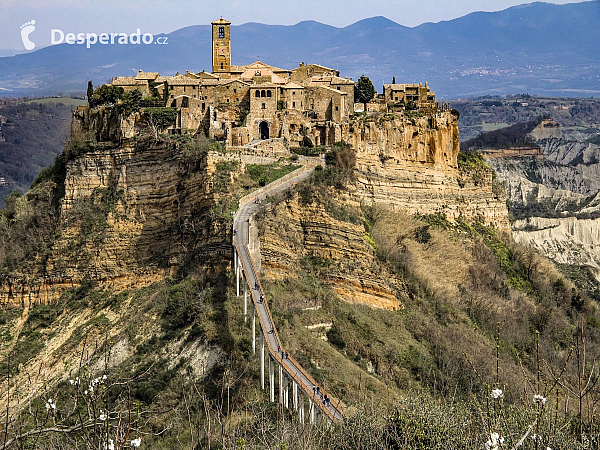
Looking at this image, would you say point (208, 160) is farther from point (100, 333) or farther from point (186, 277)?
point (100, 333)

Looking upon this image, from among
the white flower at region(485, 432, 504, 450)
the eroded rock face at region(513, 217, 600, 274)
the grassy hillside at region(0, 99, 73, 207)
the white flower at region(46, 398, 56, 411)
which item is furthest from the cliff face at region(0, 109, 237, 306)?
the grassy hillside at region(0, 99, 73, 207)

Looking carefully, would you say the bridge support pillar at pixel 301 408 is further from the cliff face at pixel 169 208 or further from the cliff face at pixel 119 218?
the cliff face at pixel 119 218

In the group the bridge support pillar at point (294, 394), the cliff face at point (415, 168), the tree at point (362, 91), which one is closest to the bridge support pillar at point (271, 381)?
the bridge support pillar at point (294, 394)

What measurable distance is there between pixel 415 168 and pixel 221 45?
14738mm

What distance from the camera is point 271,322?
31.9 m

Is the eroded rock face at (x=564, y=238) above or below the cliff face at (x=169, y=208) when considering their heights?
below

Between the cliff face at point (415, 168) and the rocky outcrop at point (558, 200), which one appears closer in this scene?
the cliff face at point (415, 168)

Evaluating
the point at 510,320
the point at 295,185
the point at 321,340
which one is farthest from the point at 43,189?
the point at 510,320

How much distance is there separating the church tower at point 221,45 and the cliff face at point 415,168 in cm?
1071

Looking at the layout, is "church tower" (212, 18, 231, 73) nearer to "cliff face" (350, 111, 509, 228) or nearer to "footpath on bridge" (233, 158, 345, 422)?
"cliff face" (350, 111, 509, 228)

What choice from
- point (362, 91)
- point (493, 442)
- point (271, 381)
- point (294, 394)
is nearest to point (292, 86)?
point (362, 91)

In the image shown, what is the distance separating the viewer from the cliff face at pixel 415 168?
49.3 meters

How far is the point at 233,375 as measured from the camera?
99.0ft

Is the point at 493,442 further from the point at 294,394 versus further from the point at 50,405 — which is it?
the point at 294,394
